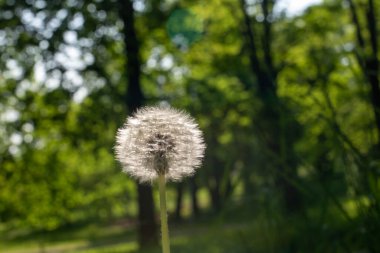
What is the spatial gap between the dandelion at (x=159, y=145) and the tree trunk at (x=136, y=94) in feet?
47.6

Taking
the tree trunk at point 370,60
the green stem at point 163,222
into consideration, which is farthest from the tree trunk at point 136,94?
the green stem at point 163,222

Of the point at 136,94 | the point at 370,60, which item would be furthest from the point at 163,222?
the point at 136,94

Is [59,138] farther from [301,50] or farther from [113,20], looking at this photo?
[301,50]

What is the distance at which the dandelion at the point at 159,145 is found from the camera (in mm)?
1468

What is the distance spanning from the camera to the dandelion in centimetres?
147

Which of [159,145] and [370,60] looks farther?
[370,60]

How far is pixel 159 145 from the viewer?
149 cm

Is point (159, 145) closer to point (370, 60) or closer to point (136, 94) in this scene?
point (370, 60)

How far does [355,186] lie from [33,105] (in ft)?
50.6

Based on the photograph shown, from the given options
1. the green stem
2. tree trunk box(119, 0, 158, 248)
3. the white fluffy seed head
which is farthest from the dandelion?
tree trunk box(119, 0, 158, 248)

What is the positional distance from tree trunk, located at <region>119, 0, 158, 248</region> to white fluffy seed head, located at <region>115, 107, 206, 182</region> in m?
14.5

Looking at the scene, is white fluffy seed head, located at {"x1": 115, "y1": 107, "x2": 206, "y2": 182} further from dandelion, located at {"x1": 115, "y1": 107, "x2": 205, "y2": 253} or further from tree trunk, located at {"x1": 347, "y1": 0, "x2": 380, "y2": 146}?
tree trunk, located at {"x1": 347, "y1": 0, "x2": 380, "y2": 146}

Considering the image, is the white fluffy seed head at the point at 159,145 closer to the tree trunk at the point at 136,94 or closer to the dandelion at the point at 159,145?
the dandelion at the point at 159,145

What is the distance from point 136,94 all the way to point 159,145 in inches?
592
